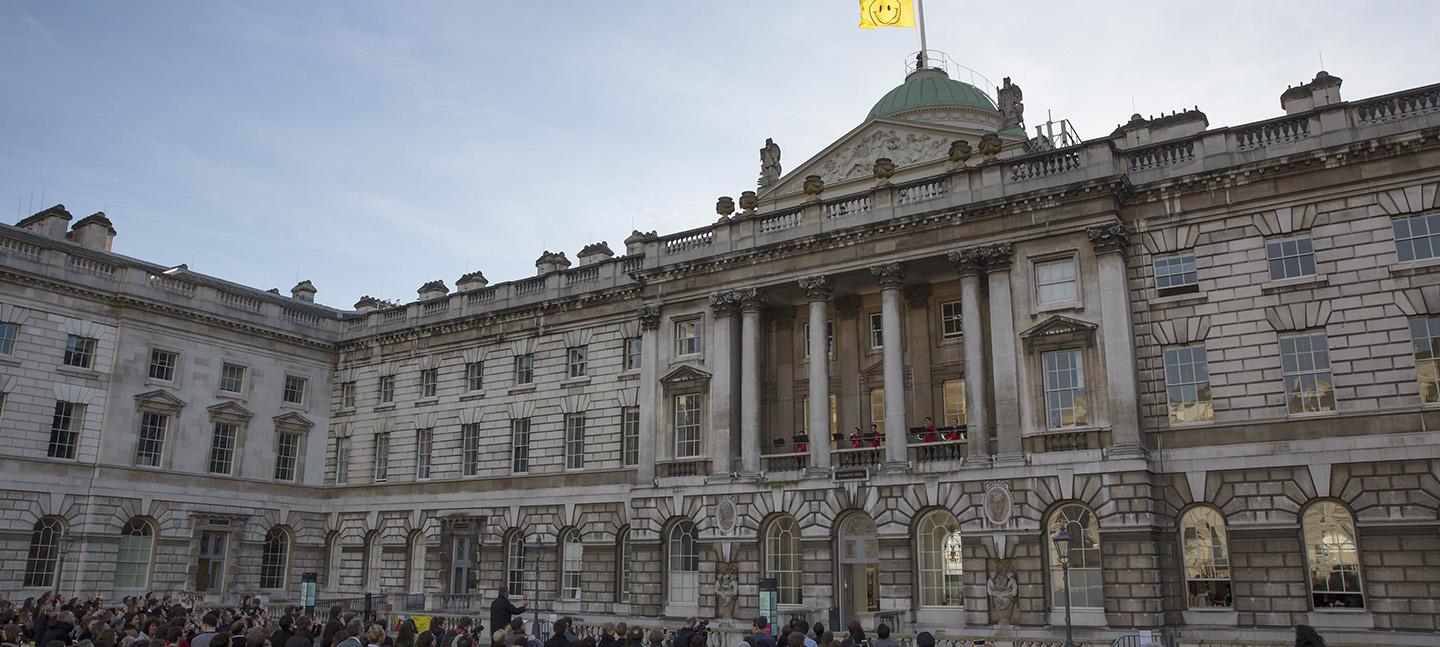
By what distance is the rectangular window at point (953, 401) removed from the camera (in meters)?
34.1

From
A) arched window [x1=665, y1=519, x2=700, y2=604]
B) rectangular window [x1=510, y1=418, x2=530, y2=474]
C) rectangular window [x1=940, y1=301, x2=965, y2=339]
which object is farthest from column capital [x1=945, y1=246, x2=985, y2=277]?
rectangular window [x1=510, y1=418, x2=530, y2=474]

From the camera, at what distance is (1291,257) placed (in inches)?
1145

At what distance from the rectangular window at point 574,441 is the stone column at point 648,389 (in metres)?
3.24

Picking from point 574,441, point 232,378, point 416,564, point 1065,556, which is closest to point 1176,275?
point 1065,556

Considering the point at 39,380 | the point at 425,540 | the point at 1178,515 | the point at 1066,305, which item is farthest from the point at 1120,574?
the point at 39,380

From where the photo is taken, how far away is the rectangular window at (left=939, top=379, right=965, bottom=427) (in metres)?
34.1

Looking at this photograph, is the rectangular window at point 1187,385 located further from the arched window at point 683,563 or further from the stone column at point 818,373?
the arched window at point 683,563

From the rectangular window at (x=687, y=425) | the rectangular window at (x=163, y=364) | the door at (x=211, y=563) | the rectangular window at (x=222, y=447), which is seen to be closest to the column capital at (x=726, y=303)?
the rectangular window at (x=687, y=425)

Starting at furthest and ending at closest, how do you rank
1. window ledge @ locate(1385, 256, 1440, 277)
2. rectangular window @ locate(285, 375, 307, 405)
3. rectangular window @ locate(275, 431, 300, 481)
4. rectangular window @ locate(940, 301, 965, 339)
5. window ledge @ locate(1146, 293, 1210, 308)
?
rectangular window @ locate(285, 375, 307, 405)
rectangular window @ locate(275, 431, 300, 481)
rectangular window @ locate(940, 301, 965, 339)
window ledge @ locate(1146, 293, 1210, 308)
window ledge @ locate(1385, 256, 1440, 277)

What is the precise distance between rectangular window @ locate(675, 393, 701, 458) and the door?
20788 millimetres

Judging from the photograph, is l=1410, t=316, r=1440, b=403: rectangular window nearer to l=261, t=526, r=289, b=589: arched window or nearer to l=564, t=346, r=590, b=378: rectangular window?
l=564, t=346, r=590, b=378: rectangular window

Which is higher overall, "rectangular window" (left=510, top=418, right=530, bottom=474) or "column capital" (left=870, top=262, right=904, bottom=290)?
"column capital" (left=870, top=262, right=904, bottom=290)

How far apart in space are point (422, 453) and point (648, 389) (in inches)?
520

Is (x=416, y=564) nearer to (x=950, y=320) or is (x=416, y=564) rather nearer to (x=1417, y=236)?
(x=950, y=320)
